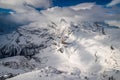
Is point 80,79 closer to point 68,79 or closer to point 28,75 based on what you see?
point 68,79

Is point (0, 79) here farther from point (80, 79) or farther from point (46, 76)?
point (80, 79)

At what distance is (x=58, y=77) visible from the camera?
166000 millimetres

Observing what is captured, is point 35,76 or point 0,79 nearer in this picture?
point 35,76

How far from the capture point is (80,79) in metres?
173

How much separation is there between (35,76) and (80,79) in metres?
34.6

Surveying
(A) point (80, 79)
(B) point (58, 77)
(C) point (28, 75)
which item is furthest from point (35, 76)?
(A) point (80, 79)

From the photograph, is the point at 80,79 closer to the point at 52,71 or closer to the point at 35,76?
the point at 52,71

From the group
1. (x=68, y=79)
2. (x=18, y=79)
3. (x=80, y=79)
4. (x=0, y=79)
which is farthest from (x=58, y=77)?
(x=0, y=79)

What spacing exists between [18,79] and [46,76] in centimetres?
2046

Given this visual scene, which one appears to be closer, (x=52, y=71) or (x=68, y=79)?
(x=68, y=79)

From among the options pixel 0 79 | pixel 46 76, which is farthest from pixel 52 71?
pixel 0 79

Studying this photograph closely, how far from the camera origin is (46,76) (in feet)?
546

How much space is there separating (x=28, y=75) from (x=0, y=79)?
30.7 metres

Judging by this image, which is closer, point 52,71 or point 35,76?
point 35,76
